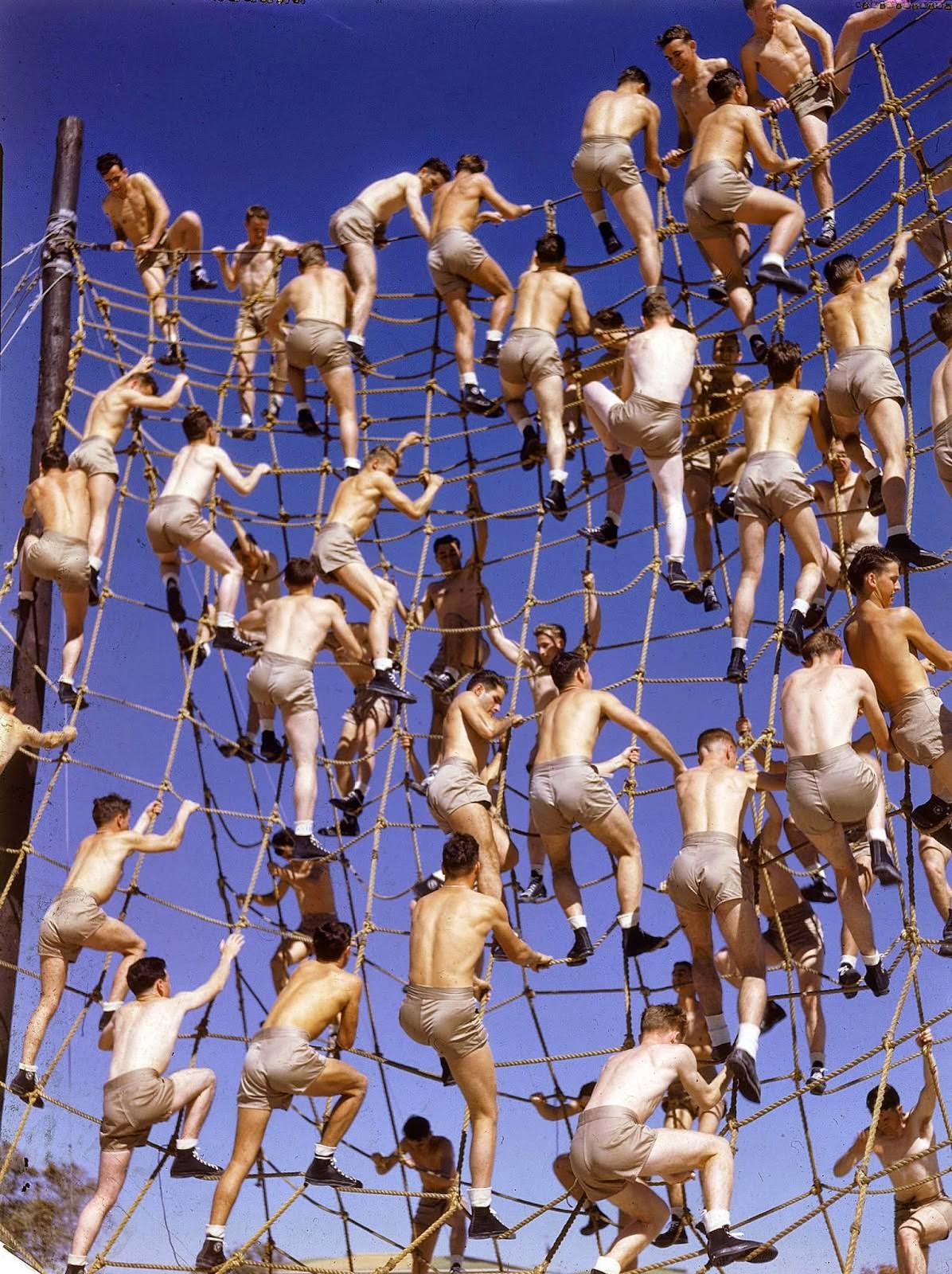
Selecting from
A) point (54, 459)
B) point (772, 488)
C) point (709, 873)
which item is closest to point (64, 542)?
point (54, 459)

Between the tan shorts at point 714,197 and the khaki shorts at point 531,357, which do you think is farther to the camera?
the khaki shorts at point 531,357

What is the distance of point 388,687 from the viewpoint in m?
11.4

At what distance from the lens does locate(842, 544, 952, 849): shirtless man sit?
8852mm

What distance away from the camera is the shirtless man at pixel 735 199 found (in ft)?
36.2

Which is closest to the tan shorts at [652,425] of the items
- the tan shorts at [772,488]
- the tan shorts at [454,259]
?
the tan shorts at [772,488]

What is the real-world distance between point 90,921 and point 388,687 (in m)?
2.27

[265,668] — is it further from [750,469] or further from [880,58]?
[880,58]

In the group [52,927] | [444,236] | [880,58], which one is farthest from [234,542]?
[880,58]

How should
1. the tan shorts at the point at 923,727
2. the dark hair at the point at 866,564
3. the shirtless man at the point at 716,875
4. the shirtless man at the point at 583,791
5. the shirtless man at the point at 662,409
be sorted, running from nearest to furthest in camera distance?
the tan shorts at the point at 923,727 → the dark hair at the point at 866,564 → the shirtless man at the point at 716,875 → the shirtless man at the point at 583,791 → the shirtless man at the point at 662,409

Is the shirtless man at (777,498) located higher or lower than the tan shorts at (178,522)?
lower

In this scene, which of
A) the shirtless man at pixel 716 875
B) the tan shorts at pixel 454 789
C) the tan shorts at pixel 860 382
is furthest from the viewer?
the tan shorts at pixel 454 789

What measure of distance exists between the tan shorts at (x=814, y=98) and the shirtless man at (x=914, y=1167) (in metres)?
6.37

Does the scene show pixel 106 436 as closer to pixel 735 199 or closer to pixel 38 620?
pixel 38 620

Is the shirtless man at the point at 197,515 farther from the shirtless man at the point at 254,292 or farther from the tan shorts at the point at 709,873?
the tan shorts at the point at 709,873
